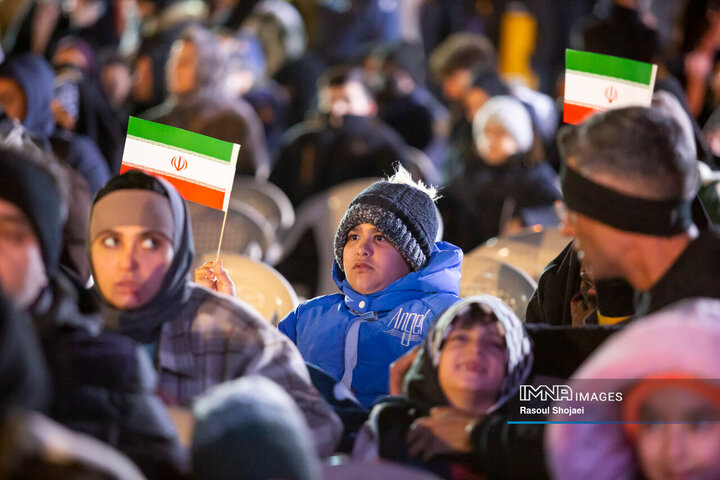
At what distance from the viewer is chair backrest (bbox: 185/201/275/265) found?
229 inches

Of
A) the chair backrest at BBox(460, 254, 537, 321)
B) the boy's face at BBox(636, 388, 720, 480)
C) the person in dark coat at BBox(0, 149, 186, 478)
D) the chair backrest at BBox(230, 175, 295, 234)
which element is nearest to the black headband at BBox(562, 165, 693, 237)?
the boy's face at BBox(636, 388, 720, 480)

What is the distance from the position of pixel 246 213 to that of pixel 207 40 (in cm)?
245

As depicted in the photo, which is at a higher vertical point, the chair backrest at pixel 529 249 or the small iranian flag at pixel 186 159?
the small iranian flag at pixel 186 159

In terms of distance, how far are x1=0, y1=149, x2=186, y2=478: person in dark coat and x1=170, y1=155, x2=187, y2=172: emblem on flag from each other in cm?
121

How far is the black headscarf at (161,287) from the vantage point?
2.92 meters

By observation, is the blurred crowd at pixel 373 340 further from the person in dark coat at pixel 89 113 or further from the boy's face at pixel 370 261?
the person in dark coat at pixel 89 113

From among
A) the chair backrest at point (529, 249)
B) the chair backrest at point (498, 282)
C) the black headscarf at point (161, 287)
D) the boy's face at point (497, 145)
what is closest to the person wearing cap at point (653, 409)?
the black headscarf at point (161, 287)

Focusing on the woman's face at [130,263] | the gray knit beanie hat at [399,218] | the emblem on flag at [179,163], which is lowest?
the gray knit beanie hat at [399,218]

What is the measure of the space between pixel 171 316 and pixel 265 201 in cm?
383

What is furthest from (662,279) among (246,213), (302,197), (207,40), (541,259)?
(207,40)

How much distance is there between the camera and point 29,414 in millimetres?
2078

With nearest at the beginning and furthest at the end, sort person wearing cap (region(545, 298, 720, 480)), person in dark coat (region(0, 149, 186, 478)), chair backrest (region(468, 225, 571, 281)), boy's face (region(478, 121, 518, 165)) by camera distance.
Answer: person wearing cap (region(545, 298, 720, 480)) < person in dark coat (region(0, 149, 186, 478)) < chair backrest (region(468, 225, 571, 281)) < boy's face (region(478, 121, 518, 165))

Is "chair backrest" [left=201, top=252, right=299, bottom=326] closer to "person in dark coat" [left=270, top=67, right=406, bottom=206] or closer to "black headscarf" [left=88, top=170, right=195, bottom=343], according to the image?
"black headscarf" [left=88, top=170, right=195, bottom=343]

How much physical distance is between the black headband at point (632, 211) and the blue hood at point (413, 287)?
1390 millimetres
